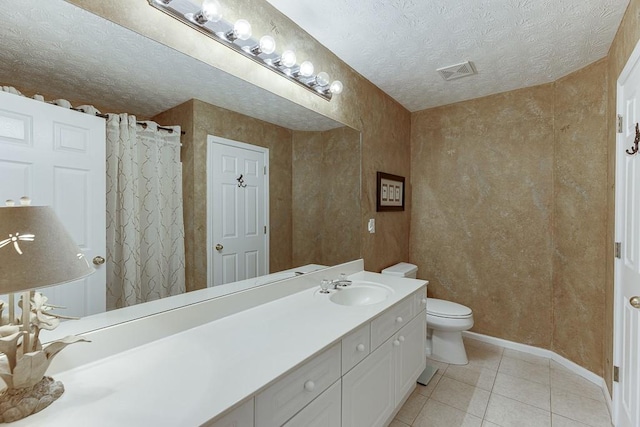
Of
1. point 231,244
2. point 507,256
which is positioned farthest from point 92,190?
point 507,256

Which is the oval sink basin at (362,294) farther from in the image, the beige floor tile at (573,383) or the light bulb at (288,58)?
the beige floor tile at (573,383)

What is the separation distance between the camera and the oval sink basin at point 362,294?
1.79 m

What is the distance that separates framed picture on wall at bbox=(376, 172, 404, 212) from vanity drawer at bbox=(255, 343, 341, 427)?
1.59 metres

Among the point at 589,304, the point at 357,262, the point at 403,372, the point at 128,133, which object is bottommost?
the point at 403,372

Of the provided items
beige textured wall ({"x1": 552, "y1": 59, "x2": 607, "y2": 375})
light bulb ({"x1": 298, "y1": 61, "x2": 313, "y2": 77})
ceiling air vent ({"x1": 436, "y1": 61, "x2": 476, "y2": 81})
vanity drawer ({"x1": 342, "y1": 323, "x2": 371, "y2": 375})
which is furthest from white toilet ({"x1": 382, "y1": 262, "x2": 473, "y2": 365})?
light bulb ({"x1": 298, "y1": 61, "x2": 313, "y2": 77})

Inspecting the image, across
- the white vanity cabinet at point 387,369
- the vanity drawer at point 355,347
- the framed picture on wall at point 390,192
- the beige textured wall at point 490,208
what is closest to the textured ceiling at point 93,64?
the vanity drawer at point 355,347

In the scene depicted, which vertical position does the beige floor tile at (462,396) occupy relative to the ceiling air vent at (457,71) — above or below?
below

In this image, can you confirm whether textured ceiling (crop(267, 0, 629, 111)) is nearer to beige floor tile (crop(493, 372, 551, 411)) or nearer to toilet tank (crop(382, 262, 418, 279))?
toilet tank (crop(382, 262, 418, 279))

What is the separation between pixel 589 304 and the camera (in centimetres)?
216

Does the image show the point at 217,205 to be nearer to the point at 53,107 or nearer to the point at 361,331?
the point at 53,107

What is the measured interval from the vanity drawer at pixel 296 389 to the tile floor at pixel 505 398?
97 cm

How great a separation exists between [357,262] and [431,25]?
1.60 metres

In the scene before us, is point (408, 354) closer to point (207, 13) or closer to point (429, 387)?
point (429, 387)

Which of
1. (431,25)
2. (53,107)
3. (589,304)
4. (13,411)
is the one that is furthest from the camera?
(589,304)
